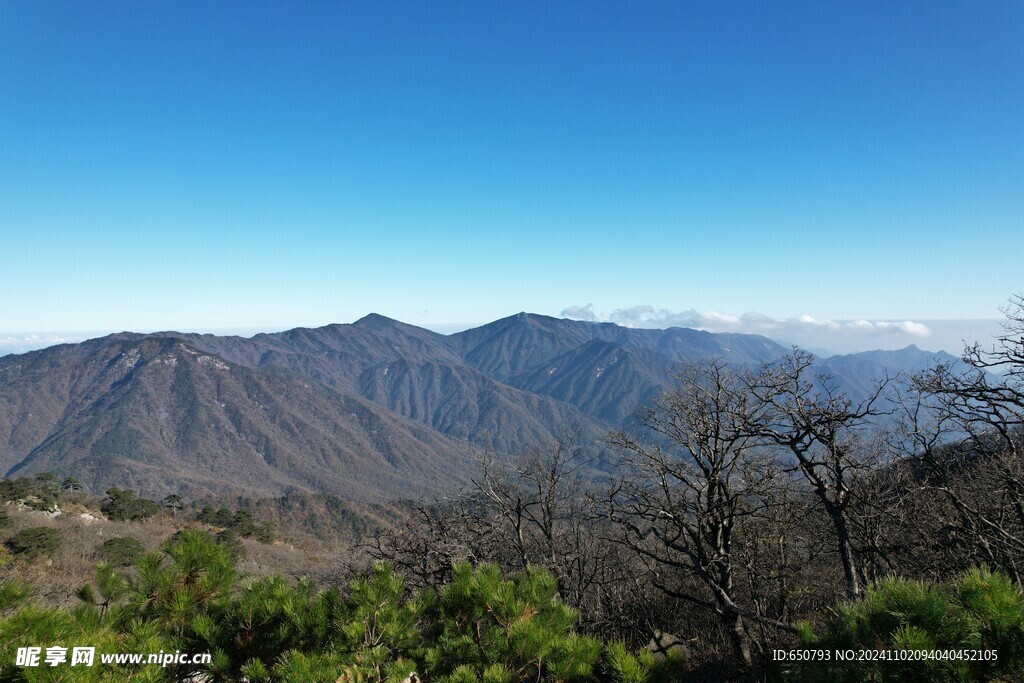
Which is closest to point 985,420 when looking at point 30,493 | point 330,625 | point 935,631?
point 935,631

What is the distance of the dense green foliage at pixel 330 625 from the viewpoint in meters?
4.45

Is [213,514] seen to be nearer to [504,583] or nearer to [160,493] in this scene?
[504,583]

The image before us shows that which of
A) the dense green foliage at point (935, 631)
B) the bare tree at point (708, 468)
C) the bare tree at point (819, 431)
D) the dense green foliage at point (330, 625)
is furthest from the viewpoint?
the bare tree at point (708, 468)

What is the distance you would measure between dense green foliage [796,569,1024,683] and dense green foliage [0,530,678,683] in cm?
188

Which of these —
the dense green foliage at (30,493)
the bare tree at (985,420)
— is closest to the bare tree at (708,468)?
the bare tree at (985,420)

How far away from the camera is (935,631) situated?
3021 millimetres

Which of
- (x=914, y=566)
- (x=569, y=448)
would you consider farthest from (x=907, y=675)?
(x=914, y=566)

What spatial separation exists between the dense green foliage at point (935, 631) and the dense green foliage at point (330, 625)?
73.9 inches

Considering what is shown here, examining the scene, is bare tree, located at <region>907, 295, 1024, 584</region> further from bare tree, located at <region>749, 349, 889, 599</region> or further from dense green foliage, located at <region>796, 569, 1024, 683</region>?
dense green foliage, located at <region>796, 569, 1024, 683</region>

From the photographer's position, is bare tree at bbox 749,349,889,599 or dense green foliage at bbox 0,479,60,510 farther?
dense green foliage at bbox 0,479,60,510

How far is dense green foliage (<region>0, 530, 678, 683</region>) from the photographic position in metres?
4.45

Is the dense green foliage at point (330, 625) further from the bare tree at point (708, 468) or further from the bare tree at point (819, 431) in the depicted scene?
the bare tree at point (819, 431)

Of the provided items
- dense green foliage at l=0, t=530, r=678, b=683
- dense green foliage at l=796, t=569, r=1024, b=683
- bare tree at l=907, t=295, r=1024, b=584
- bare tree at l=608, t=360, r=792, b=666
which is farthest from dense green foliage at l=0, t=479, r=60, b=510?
bare tree at l=907, t=295, r=1024, b=584

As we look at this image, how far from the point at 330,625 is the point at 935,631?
5.49 metres
